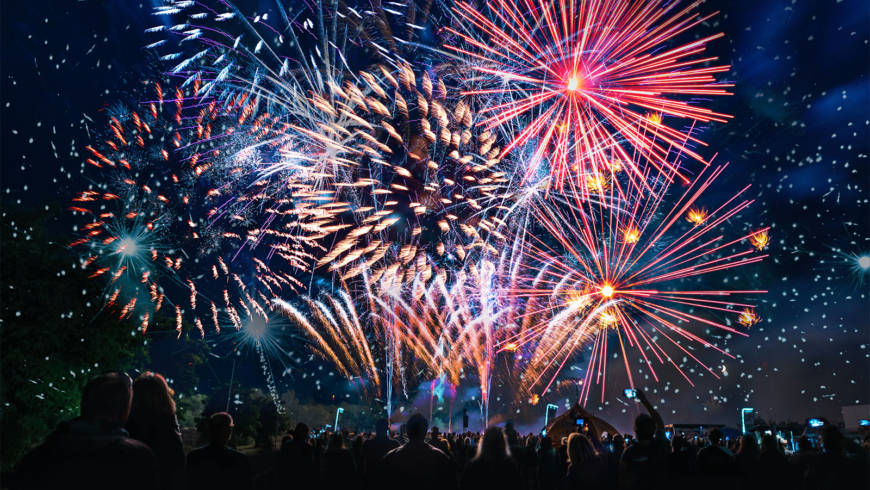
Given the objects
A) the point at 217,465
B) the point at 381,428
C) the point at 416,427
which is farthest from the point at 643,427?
the point at 217,465

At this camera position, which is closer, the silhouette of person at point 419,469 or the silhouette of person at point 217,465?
the silhouette of person at point 217,465

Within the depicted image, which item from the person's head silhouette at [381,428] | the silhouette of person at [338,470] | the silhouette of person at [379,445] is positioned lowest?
the silhouette of person at [338,470]

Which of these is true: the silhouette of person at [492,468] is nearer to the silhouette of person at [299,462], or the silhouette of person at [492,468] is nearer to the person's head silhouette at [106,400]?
the person's head silhouette at [106,400]

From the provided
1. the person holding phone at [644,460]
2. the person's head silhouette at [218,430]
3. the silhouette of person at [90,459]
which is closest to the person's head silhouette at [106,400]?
the silhouette of person at [90,459]

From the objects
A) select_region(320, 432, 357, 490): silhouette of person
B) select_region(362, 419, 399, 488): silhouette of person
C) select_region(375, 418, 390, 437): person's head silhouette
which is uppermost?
select_region(375, 418, 390, 437): person's head silhouette

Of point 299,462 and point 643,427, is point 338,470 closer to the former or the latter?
point 299,462

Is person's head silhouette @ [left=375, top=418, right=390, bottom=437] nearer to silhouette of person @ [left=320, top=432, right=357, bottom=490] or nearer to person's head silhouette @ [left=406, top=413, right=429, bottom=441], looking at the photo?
silhouette of person @ [left=320, top=432, right=357, bottom=490]

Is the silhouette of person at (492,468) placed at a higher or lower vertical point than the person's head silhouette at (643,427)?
lower

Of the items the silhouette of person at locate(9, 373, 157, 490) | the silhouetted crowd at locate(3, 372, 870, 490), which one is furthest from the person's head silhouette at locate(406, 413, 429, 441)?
the silhouette of person at locate(9, 373, 157, 490)
